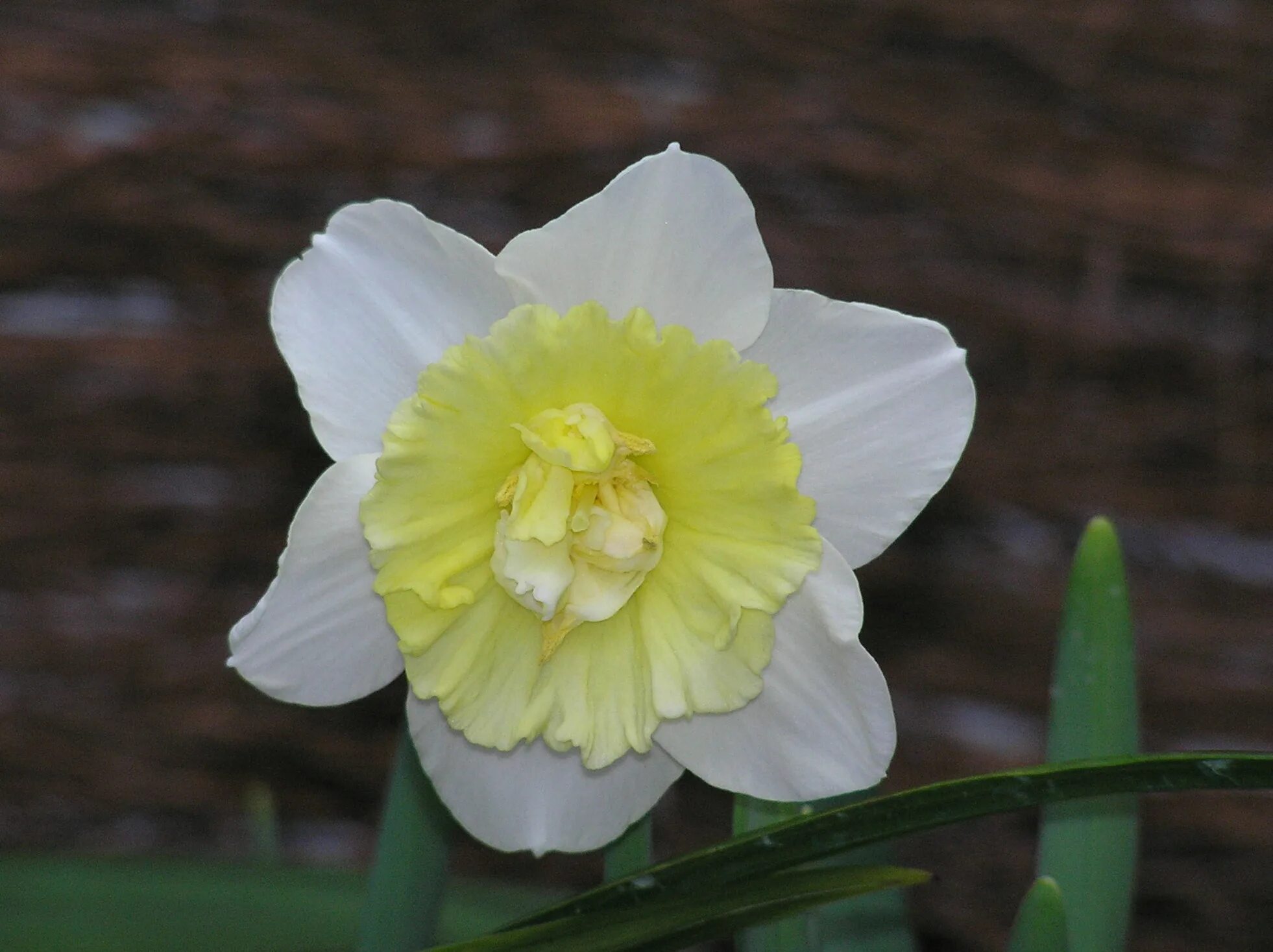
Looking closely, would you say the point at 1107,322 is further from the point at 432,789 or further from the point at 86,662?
the point at 86,662

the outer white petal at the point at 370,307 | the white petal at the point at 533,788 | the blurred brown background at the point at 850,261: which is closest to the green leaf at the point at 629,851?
the white petal at the point at 533,788

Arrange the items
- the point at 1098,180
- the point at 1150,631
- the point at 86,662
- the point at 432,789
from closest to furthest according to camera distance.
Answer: the point at 432,789
the point at 1098,180
the point at 1150,631
the point at 86,662

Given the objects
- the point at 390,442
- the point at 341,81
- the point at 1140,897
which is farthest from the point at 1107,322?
the point at 390,442

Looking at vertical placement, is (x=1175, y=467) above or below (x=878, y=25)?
below

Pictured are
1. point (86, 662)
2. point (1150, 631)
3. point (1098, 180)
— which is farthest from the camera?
point (86, 662)

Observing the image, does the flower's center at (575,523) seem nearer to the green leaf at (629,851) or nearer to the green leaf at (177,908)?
the green leaf at (629,851)

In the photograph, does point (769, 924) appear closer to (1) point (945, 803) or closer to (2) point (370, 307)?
(1) point (945, 803)

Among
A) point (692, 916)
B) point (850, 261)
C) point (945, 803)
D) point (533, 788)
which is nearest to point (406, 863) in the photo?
point (533, 788)

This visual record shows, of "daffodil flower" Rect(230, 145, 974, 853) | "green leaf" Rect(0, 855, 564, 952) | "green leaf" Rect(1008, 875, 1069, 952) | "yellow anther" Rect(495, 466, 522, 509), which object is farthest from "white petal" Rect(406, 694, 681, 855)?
"green leaf" Rect(0, 855, 564, 952)
